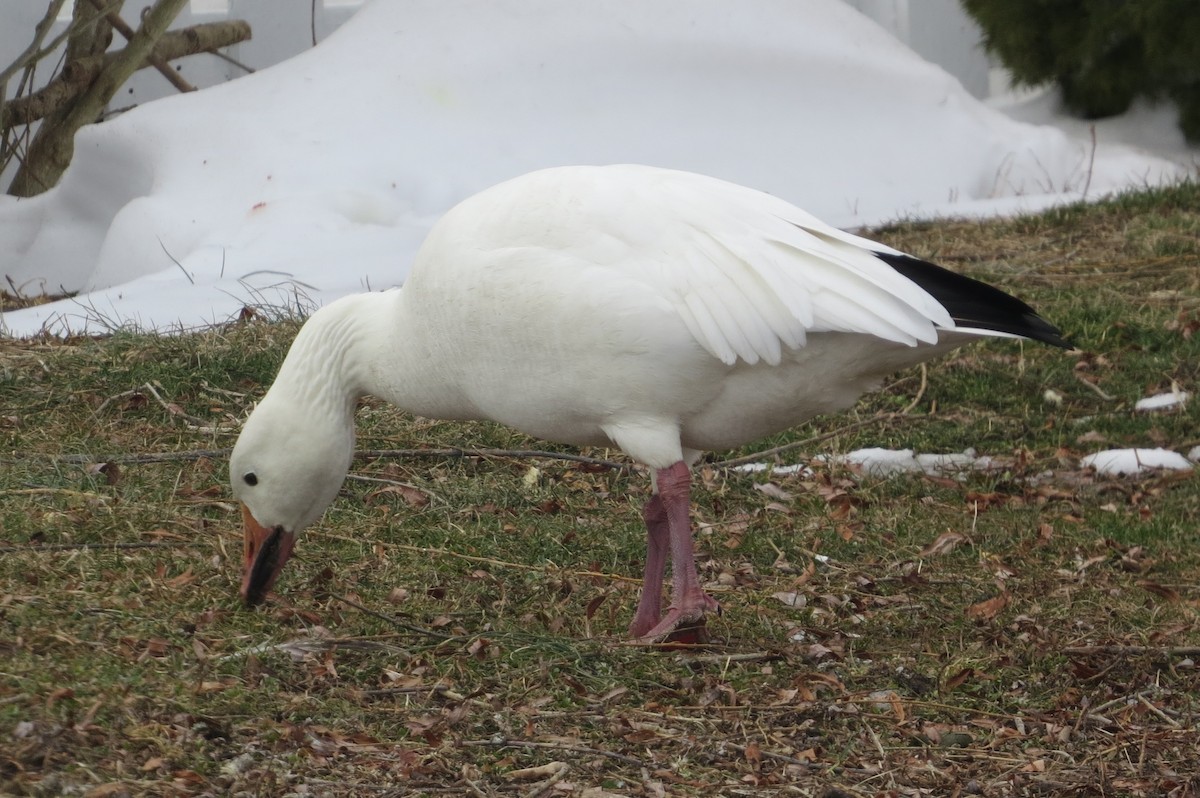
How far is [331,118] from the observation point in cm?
870

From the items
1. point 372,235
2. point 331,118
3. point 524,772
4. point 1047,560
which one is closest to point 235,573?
point 524,772

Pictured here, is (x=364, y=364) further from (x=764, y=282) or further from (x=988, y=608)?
(x=988, y=608)

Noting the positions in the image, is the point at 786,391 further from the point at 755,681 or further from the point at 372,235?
the point at 372,235

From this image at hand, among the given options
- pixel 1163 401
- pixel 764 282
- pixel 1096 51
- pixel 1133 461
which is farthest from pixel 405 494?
pixel 1096 51

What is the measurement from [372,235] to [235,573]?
4.02 metres

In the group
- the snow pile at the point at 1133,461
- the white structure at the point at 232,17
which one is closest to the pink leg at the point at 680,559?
the snow pile at the point at 1133,461

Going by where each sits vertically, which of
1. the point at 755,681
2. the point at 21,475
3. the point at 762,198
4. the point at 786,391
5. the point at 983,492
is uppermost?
the point at 762,198

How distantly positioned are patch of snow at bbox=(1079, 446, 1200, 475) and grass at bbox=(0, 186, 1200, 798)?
0.26 ft

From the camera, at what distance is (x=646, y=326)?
11.9 feet

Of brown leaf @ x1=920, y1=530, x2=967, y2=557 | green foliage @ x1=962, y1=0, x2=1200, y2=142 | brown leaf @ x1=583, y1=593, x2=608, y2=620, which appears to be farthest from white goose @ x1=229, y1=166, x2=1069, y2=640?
green foliage @ x1=962, y1=0, x2=1200, y2=142

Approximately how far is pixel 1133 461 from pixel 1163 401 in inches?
24.5

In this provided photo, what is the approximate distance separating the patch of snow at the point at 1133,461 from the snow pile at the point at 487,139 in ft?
10.7

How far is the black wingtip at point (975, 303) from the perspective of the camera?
3.62 metres

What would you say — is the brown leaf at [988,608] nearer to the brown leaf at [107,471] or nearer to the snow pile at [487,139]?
the brown leaf at [107,471]
